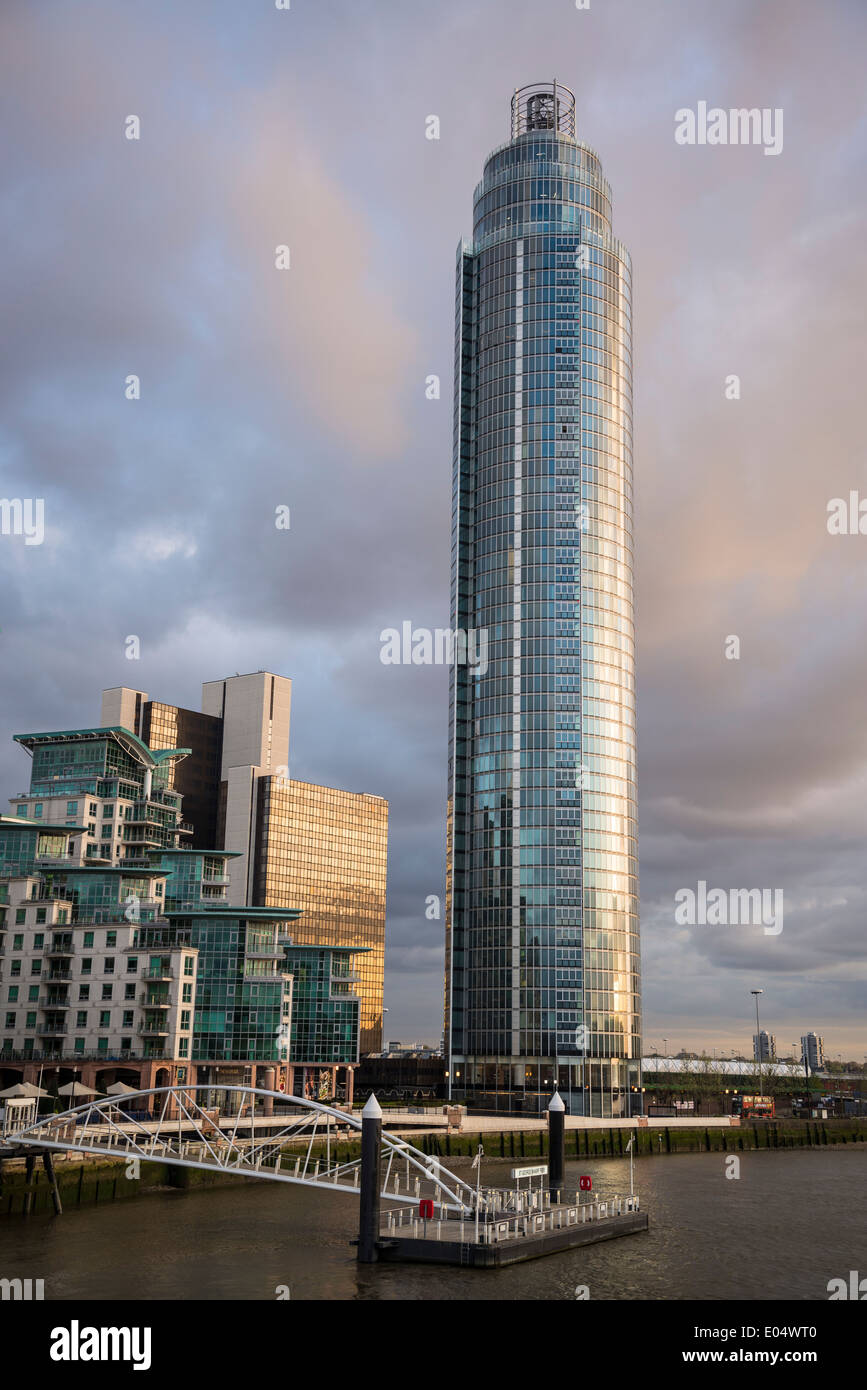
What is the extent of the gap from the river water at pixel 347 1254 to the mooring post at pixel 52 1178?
0.99 meters

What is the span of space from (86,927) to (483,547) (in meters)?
91.4

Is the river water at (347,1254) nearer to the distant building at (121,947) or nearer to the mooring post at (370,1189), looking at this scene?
the mooring post at (370,1189)

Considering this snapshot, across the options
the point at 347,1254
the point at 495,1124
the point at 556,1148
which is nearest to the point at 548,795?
the point at 495,1124

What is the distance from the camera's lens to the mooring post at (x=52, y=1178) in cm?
7875

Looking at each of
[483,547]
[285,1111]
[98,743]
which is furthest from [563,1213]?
[483,547]

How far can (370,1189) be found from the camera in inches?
2525

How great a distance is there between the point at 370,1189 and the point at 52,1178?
87.2 feet

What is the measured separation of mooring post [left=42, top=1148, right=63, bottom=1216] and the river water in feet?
3.26

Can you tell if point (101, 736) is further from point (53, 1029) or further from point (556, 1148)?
point (556, 1148)

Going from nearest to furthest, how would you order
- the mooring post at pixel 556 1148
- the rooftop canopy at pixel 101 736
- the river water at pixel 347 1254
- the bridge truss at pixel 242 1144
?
the river water at pixel 347 1254
the bridge truss at pixel 242 1144
the mooring post at pixel 556 1148
the rooftop canopy at pixel 101 736

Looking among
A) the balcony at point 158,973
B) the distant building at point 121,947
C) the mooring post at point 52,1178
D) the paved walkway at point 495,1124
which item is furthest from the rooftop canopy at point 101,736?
the mooring post at point 52,1178

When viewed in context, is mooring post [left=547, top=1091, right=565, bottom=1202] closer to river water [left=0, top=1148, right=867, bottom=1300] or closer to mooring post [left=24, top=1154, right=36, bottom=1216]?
river water [left=0, top=1148, right=867, bottom=1300]
